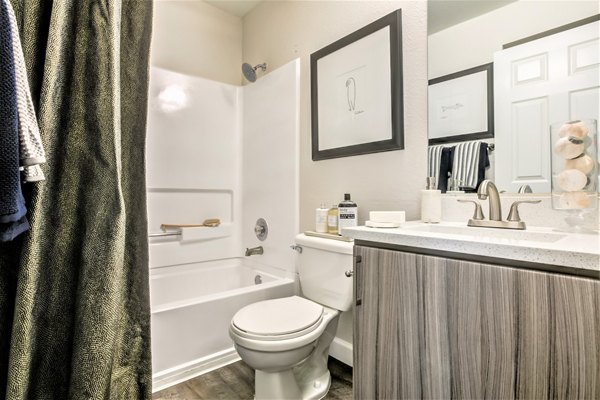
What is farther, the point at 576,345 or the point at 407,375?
the point at 407,375

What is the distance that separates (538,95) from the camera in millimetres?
1070

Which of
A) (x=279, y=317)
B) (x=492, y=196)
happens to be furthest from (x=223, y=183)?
(x=492, y=196)

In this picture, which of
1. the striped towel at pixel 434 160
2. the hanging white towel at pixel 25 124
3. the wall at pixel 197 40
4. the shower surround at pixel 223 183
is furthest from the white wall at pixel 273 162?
the hanging white towel at pixel 25 124

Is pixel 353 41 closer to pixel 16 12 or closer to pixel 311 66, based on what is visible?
pixel 311 66

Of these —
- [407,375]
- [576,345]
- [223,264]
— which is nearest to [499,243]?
[576,345]

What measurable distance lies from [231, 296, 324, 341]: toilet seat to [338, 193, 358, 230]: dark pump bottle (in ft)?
1.38

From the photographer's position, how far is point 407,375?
0.87 meters

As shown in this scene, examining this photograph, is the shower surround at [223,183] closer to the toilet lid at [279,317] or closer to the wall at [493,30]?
the toilet lid at [279,317]

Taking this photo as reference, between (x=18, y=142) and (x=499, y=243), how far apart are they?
0.98 meters

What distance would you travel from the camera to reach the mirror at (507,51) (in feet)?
3.29

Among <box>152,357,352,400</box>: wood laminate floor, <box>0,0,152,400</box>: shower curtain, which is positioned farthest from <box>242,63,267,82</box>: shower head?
<box>152,357,352,400</box>: wood laminate floor

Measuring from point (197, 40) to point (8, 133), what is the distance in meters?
2.23

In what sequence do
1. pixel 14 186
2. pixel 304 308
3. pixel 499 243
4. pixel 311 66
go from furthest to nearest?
pixel 311 66 < pixel 304 308 < pixel 499 243 < pixel 14 186

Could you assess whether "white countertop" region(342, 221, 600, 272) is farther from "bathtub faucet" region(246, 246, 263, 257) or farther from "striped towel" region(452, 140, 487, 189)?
"bathtub faucet" region(246, 246, 263, 257)
